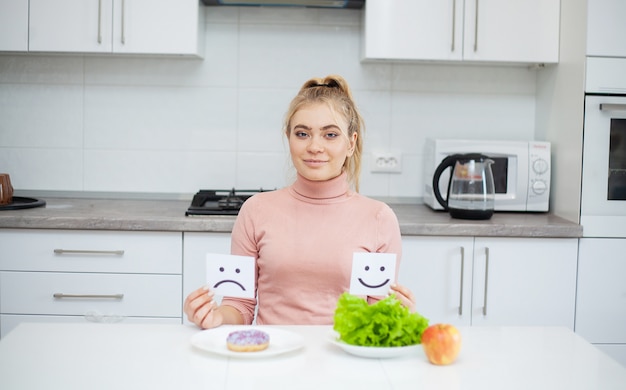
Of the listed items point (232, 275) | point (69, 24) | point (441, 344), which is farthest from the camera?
point (69, 24)

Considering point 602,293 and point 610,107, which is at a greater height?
point 610,107

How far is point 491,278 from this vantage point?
2.86 metres

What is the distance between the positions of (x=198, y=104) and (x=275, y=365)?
2.15 meters

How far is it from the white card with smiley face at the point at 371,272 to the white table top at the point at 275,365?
0.12 m

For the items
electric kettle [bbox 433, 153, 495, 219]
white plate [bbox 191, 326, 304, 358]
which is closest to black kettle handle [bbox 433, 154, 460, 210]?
electric kettle [bbox 433, 153, 495, 219]

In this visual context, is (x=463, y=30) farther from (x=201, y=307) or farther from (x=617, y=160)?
(x=201, y=307)

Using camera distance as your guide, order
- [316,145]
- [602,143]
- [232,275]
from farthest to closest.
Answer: [602,143] < [316,145] < [232,275]

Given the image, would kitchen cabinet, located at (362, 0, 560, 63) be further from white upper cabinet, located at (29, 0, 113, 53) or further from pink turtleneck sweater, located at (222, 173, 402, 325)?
pink turtleneck sweater, located at (222, 173, 402, 325)

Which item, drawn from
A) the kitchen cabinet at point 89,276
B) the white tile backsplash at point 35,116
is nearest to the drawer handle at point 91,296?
the kitchen cabinet at point 89,276

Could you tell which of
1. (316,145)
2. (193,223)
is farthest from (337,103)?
(193,223)

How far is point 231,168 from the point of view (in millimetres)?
3387

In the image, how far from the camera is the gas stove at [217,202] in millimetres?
2842

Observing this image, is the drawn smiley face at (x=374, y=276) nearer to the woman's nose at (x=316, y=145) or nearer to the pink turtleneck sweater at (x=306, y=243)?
the pink turtleneck sweater at (x=306, y=243)

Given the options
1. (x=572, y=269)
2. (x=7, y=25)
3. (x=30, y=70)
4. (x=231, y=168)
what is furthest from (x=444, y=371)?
(x=30, y=70)
